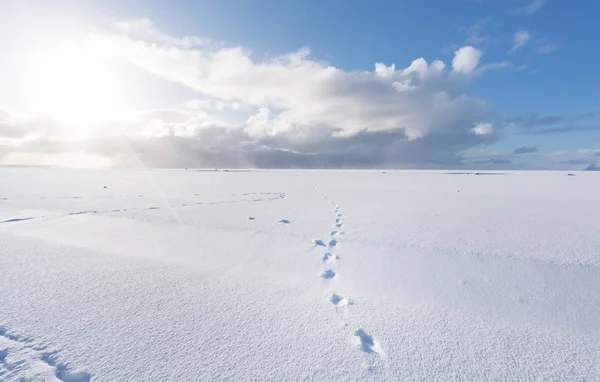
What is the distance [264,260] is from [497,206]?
6.73 metres

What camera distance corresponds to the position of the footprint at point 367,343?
1781 millimetres

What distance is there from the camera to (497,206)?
717 centimetres

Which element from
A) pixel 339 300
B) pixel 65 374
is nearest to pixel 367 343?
pixel 339 300

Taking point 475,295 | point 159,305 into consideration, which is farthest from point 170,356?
point 475,295

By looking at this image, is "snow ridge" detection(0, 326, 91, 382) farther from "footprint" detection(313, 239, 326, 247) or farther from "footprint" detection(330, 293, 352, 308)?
"footprint" detection(313, 239, 326, 247)

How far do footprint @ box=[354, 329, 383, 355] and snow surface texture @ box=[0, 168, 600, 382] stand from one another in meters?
0.01

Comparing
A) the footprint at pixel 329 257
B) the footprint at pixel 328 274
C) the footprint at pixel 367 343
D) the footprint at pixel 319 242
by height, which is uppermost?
the footprint at pixel 319 242

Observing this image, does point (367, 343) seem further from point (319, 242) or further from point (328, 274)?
point (319, 242)

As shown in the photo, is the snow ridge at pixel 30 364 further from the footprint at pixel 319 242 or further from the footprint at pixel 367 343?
the footprint at pixel 319 242

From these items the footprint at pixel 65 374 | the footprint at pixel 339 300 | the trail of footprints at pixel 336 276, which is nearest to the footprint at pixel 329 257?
the trail of footprints at pixel 336 276

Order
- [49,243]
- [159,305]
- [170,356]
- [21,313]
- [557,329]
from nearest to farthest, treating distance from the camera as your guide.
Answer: [170,356], [557,329], [21,313], [159,305], [49,243]

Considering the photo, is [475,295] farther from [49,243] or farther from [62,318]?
[49,243]

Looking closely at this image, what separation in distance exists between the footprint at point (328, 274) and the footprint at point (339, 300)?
1.26ft

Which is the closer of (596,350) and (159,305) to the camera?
(596,350)
